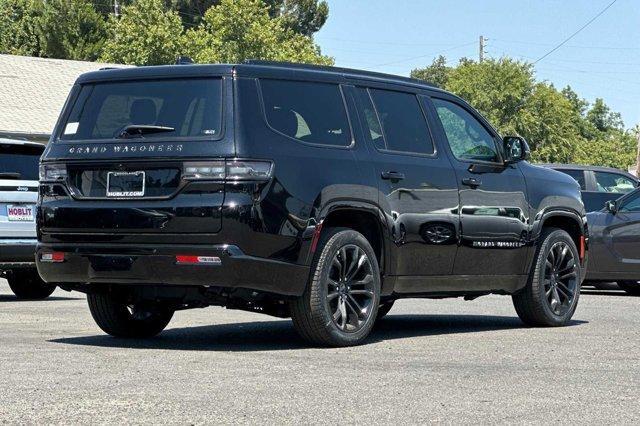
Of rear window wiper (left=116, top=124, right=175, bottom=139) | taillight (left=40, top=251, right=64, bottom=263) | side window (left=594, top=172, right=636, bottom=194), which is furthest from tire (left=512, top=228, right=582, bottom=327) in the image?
side window (left=594, top=172, right=636, bottom=194)

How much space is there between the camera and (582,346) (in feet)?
33.1

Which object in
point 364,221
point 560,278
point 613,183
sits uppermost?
point 364,221

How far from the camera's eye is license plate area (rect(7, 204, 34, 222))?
601 inches

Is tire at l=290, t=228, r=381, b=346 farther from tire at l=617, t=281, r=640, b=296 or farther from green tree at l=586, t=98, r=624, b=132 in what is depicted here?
green tree at l=586, t=98, r=624, b=132

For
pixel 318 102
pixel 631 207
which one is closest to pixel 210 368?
pixel 318 102

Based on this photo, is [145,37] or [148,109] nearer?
[148,109]

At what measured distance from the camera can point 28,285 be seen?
54.2ft

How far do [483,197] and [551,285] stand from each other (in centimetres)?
138

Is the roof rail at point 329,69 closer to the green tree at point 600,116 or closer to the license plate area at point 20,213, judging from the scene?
the license plate area at point 20,213

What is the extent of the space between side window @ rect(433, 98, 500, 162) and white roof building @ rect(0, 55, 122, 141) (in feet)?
104

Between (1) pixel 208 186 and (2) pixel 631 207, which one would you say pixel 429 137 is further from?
(2) pixel 631 207

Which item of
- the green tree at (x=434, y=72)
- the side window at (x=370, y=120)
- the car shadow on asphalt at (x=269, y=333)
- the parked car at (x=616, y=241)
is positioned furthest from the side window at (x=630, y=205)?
the green tree at (x=434, y=72)

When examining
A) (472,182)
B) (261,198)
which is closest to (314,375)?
(261,198)

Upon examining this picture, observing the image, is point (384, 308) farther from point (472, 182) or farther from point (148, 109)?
point (148, 109)
